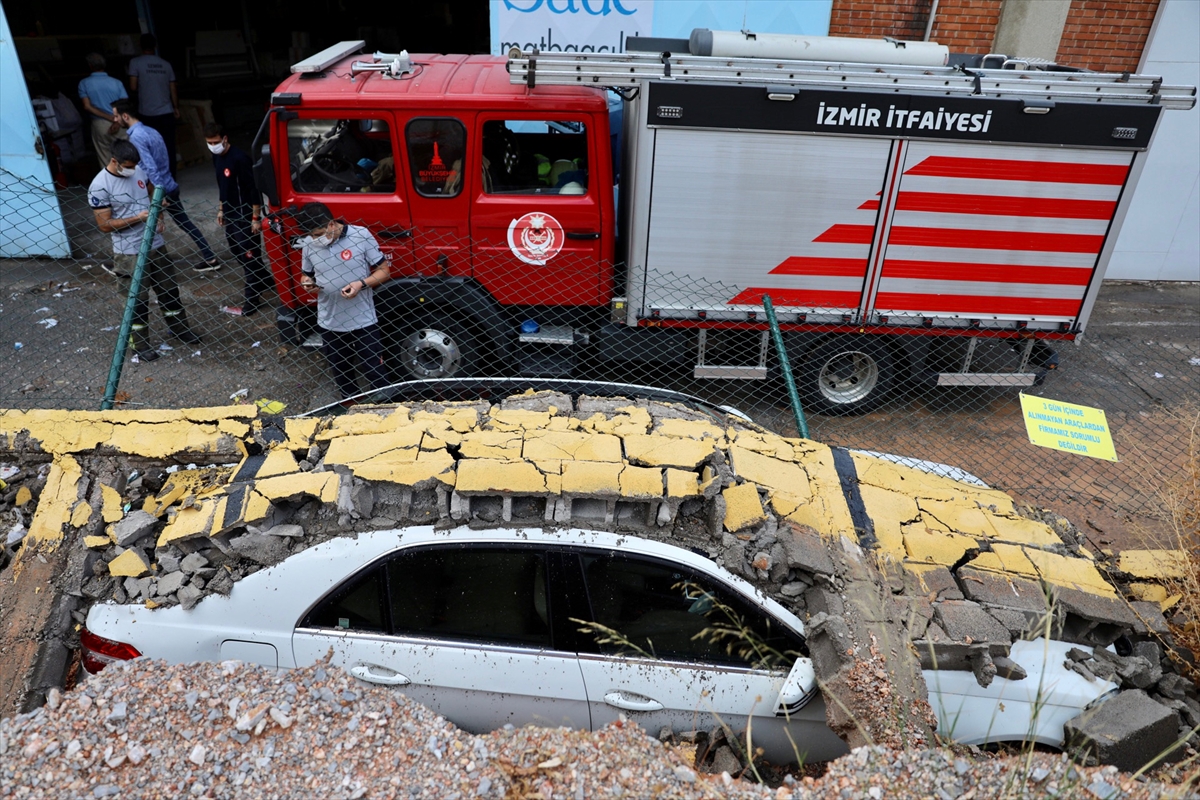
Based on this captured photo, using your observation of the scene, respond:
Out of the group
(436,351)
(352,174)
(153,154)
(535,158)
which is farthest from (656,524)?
(153,154)

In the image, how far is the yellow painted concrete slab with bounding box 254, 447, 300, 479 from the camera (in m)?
3.45

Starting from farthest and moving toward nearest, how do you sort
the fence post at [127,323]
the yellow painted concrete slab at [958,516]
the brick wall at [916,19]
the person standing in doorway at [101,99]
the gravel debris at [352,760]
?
the person standing in doorway at [101,99]
the brick wall at [916,19]
the fence post at [127,323]
the yellow painted concrete slab at [958,516]
the gravel debris at [352,760]

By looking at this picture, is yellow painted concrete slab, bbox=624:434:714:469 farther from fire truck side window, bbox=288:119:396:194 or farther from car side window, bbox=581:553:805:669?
fire truck side window, bbox=288:119:396:194

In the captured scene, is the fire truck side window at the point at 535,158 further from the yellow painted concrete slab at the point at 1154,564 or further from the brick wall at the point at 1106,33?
the brick wall at the point at 1106,33

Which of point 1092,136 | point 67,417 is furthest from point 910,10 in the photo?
point 67,417

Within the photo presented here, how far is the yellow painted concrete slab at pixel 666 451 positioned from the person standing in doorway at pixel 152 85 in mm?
8981

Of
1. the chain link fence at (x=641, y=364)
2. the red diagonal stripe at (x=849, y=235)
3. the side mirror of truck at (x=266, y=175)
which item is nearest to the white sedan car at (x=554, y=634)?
the chain link fence at (x=641, y=364)

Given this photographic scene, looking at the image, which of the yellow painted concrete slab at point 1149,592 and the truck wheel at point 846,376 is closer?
the yellow painted concrete slab at point 1149,592

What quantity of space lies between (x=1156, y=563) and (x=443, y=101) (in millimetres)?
5237

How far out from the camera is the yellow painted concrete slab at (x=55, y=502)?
357cm

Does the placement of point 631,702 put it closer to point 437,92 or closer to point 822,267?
point 822,267

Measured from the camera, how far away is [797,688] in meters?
3.05

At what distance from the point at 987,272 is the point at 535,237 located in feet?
11.5

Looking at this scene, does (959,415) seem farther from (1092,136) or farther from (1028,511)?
(1028,511)
